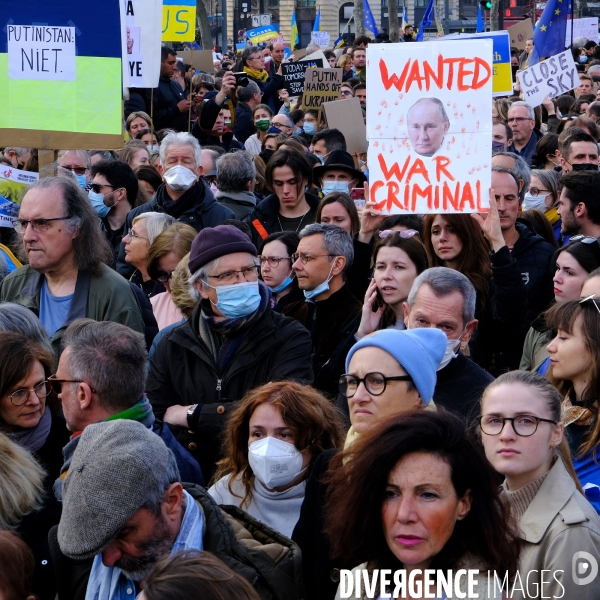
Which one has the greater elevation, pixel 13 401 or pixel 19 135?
pixel 19 135

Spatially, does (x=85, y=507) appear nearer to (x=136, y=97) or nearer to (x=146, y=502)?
(x=146, y=502)

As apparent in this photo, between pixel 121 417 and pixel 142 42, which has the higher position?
pixel 142 42

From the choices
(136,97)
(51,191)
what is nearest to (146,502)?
(51,191)

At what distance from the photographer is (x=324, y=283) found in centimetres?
546

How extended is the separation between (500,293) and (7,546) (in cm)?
302

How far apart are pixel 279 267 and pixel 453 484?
3.39 metres

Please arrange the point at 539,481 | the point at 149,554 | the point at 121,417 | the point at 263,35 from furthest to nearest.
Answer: the point at 263,35
the point at 121,417
the point at 539,481
the point at 149,554

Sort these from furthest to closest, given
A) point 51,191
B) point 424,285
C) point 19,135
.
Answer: point 19,135 → point 51,191 → point 424,285

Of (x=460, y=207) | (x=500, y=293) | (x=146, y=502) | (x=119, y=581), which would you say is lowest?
(x=119, y=581)

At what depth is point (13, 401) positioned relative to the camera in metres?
3.63

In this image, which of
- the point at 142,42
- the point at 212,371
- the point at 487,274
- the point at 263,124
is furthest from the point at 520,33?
the point at 212,371

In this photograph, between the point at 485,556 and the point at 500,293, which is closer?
the point at 485,556

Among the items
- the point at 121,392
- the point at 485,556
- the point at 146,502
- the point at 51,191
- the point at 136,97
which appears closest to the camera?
the point at 485,556

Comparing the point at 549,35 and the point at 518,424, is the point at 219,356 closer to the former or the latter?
the point at 518,424
